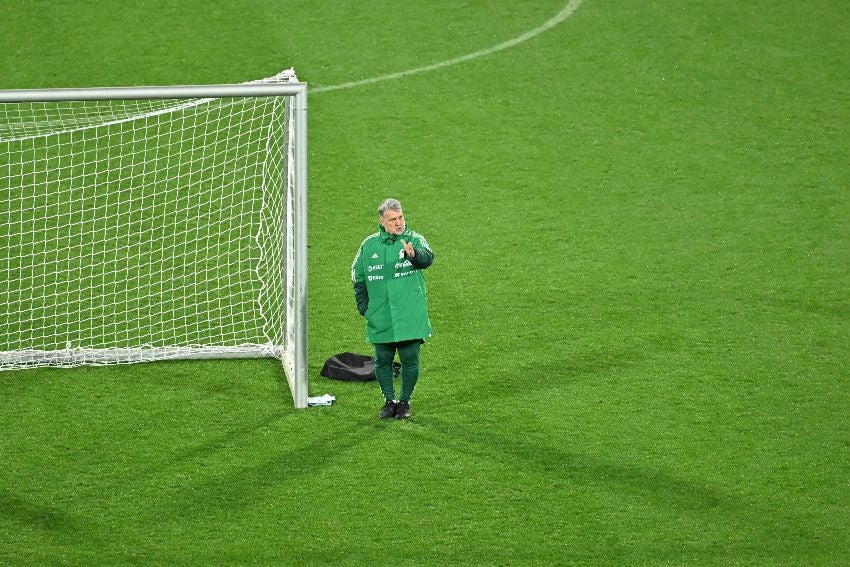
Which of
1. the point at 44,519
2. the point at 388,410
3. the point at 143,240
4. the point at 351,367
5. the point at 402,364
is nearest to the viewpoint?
the point at 44,519

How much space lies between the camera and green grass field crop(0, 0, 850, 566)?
742 centimetres

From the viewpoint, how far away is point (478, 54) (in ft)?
47.0

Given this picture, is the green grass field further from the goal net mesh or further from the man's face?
the man's face

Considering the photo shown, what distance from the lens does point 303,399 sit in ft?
28.7

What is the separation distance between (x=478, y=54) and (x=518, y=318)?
16.6 ft

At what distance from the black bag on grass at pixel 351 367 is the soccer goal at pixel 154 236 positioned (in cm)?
28

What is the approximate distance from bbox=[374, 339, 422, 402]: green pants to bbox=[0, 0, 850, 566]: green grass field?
0.79 feet

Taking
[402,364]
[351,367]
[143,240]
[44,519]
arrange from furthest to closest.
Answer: [143,240] → [351,367] → [402,364] → [44,519]

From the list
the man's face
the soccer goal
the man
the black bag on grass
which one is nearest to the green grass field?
the black bag on grass

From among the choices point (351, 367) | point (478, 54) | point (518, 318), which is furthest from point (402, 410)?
point (478, 54)

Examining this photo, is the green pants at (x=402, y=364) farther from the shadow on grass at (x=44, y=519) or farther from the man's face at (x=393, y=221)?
the shadow on grass at (x=44, y=519)

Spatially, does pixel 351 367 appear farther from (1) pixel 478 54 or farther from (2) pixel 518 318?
(1) pixel 478 54

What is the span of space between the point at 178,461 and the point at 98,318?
228 centimetres

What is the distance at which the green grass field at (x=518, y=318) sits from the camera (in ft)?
24.3
